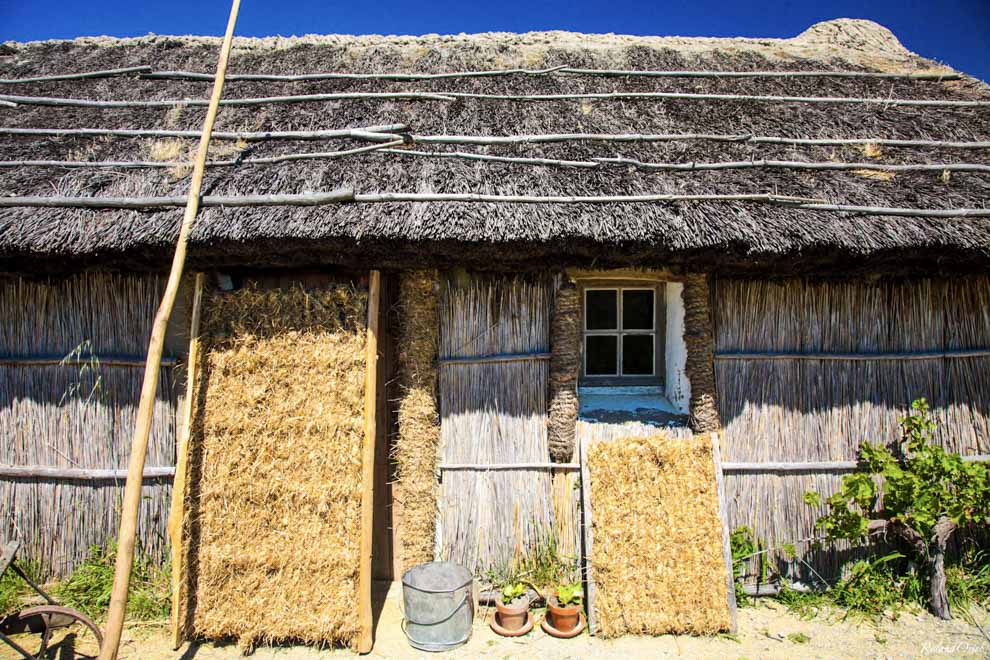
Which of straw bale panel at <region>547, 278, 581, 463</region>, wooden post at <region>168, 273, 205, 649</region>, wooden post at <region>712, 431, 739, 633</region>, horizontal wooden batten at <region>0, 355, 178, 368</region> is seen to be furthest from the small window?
horizontal wooden batten at <region>0, 355, 178, 368</region>

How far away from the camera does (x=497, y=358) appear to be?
143 inches

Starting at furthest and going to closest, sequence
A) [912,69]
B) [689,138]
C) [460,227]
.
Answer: [912,69] < [689,138] < [460,227]

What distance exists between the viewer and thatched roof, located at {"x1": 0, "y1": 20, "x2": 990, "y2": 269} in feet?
10.3

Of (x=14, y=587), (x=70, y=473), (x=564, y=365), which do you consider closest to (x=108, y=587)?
(x=14, y=587)

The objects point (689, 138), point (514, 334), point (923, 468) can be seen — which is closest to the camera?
point (923, 468)

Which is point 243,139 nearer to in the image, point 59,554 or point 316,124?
point 316,124

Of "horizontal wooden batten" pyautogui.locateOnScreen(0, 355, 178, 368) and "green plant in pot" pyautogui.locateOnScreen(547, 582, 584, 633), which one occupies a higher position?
"horizontal wooden batten" pyautogui.locateOnScreen(0, 355, 178, 368)

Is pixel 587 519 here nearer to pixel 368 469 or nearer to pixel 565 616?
pixel 565 616

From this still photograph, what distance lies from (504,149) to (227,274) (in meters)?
1.98

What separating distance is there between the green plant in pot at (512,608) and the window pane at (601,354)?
155 cm

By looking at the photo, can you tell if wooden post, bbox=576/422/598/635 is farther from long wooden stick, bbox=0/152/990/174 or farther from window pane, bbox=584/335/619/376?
long wooden stick, bbox=0/152/990/174

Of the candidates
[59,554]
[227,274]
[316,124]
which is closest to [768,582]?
[227,274]

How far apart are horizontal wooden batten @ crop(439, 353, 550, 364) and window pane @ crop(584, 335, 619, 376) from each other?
52 centimetres

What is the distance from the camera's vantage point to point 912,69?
4.82 meters
